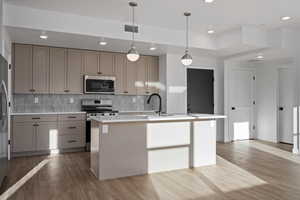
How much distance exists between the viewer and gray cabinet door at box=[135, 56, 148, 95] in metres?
6.09

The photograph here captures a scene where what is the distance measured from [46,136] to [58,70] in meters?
1.50

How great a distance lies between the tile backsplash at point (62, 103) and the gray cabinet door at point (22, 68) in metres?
0.27

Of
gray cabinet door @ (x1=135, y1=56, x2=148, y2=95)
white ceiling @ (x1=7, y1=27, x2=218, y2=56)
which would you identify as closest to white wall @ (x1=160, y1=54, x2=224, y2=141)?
white ceiling @ (x1=7, y1=27, x2=218, y2=56)

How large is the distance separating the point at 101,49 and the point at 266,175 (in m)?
4.25

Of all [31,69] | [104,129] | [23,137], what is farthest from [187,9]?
[23,137]

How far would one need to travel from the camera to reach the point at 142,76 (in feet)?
20.1

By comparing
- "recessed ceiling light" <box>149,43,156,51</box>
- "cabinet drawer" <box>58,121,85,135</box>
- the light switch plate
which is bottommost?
"cabinet drawer" <box>58,121,85,135</box>

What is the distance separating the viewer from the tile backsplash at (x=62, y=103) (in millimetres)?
5195

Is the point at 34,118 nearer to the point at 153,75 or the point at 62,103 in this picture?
the point at 62,103

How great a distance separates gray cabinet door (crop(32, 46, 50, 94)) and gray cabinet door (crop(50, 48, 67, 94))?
10 centimetres

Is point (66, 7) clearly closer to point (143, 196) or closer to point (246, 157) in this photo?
point (143, 196)

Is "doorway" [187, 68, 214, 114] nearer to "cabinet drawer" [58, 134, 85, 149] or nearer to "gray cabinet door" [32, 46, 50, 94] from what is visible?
"cabinet drawer" [58, 134, 85, 149]

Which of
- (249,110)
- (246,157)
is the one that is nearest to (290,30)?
(249,110)

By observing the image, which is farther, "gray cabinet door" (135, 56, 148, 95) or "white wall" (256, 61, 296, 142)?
"white wall" (256, 61, 296, 142)
